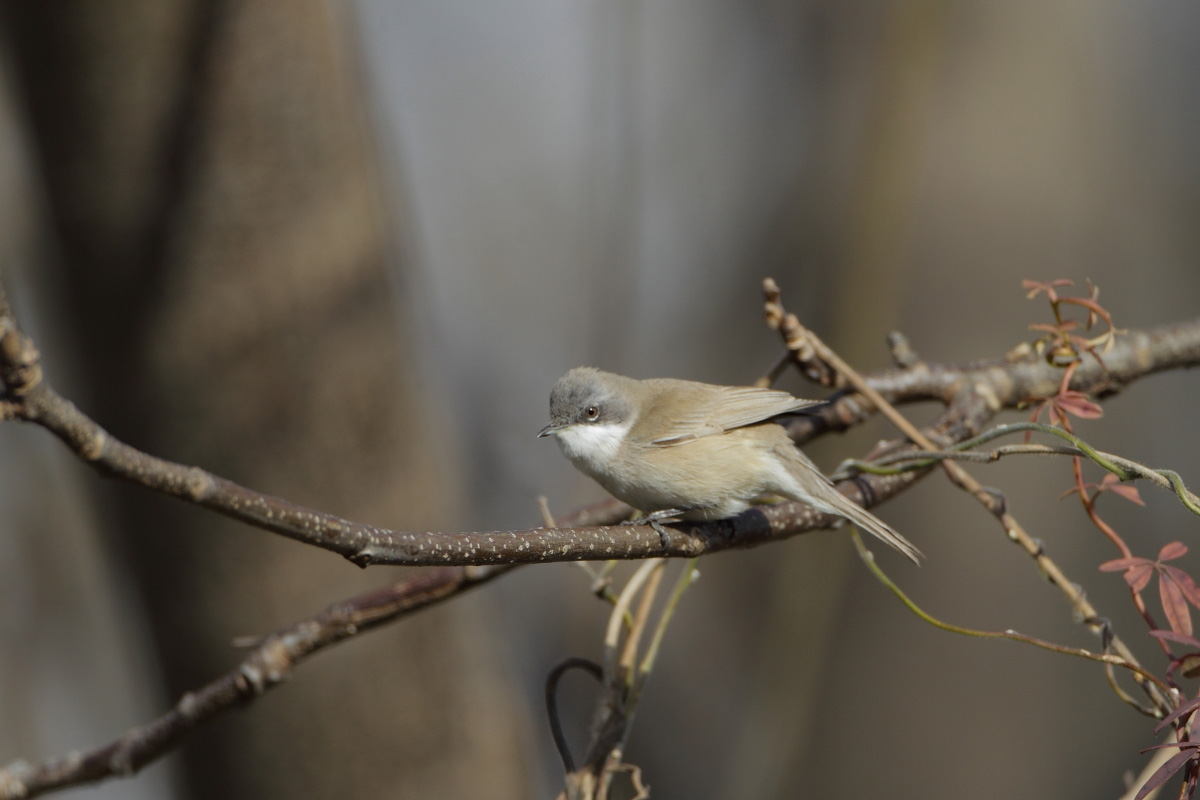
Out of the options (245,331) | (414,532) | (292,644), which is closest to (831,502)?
(414,532)

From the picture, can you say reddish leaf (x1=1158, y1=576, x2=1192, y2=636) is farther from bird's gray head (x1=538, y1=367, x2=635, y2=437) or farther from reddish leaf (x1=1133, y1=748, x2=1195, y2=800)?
bird's gray head (x1=538, y1=367, x2=635, y2=437)

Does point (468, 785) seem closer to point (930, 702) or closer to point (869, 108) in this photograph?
point (930, 702)

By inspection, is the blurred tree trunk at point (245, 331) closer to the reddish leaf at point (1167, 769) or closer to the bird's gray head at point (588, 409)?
the bird's gray head at point (588, 409)

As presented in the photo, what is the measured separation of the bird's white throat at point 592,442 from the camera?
8.41 ft

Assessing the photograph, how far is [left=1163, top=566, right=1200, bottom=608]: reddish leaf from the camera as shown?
4.40ft

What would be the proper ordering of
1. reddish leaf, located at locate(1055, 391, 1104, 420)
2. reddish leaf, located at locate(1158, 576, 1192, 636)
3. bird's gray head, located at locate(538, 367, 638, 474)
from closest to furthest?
reddish leaf, located at locate(1158, 576, 1192, 636), reddish leaf, located at locate(1055, 391, 1104, 420), bird's gray head, located at locate(538, 367, 638, 474)

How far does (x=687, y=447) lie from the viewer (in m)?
2.54

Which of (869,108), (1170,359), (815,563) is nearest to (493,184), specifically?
(869,108)

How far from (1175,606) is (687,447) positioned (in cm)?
136

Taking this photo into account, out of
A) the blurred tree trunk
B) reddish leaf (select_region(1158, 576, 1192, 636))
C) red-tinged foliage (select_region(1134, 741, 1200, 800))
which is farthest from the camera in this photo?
the blurred tree trunk

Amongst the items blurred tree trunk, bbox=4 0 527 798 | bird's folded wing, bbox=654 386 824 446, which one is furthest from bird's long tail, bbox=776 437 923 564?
blurred tree trunk, bbox=4 0 527 798

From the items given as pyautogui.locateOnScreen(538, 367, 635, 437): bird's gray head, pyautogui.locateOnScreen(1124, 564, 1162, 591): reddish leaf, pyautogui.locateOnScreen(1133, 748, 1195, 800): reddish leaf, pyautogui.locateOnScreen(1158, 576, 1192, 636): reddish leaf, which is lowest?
pyautogui.locateOnScreen(1133, 748, 1195, 800): reddish leaf

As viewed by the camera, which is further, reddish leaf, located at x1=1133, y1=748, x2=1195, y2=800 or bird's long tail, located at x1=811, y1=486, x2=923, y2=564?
bird's long tail, located at x1=811, y1=486, x2=923, y2=564

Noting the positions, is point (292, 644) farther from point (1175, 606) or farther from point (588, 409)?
point (1175, 606)
